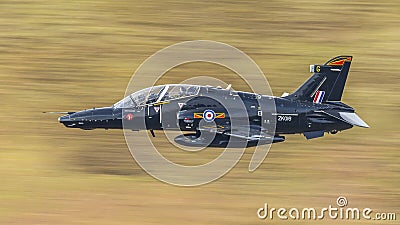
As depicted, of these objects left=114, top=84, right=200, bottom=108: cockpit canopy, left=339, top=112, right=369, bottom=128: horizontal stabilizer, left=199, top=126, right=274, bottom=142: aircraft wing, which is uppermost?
left=114, top=84, right=200, bottom=108: cockpit canopy

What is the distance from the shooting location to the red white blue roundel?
23.9 m

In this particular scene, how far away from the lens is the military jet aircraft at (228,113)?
78.3 ft

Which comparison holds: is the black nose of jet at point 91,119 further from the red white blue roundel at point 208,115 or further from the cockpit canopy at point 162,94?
the red white blue roundel at point 208,115

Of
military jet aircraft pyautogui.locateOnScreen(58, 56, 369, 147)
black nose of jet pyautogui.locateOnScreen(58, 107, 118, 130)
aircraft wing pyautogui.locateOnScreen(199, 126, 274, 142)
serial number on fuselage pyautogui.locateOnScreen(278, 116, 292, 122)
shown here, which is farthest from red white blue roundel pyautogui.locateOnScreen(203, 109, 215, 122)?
black nose of jet pyautogui.locateOnScreen(58, 107, 118, 130)

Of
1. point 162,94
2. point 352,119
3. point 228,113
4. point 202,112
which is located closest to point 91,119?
point 162,94

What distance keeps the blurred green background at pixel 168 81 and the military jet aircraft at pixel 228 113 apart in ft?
5.04

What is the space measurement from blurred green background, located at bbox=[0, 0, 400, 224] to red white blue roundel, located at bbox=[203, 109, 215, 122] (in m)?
2.04

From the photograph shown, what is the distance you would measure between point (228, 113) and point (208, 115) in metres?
0.59

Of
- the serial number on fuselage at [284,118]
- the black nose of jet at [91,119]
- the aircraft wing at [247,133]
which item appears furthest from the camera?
the black nose of jet at [91,119]

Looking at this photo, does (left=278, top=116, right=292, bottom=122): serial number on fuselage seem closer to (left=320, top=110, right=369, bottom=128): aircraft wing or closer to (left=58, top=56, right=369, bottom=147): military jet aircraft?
(left=58, top=56, right=369, bottom=147): military jet aircraft

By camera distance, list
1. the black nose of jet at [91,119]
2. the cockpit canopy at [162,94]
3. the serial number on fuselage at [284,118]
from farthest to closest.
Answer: the black nose of jet at [91,119], the serial number on fuselage at [284,118], the cockpit canopy at [162,94]

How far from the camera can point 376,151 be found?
2647 cm

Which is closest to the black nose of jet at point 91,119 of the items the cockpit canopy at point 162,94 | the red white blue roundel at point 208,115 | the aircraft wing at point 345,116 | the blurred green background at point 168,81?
the cockpit canopy at point 162,94

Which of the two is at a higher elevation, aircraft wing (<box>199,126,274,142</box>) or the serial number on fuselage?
the serial number on fuselage
